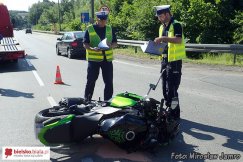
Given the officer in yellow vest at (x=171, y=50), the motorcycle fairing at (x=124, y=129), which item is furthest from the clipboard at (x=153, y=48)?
the motorcycle fairing at (x=124, y=129)

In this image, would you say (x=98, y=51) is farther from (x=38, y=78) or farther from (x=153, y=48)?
(x=38, y=78)

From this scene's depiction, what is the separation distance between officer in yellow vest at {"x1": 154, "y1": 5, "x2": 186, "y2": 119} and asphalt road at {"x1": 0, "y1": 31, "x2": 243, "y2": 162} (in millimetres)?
782

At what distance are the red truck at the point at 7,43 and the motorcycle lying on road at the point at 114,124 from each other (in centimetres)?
762

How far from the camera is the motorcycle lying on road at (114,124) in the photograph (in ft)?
16.1

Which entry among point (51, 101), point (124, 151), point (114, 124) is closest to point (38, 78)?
point (51, 101)

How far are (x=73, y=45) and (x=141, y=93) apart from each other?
35.4 ft

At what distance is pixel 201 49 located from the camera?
16672 millimetres

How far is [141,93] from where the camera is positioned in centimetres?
958

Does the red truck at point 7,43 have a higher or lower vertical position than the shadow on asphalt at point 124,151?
higher

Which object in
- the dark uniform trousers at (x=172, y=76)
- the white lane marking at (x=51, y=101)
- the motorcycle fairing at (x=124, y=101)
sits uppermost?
the dark uniform trousers at (x=172, y=76)

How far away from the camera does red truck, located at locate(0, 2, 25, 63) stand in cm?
1521

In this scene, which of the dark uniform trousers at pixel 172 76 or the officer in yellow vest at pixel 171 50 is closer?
the officer in yellow vest at pixel 171 50

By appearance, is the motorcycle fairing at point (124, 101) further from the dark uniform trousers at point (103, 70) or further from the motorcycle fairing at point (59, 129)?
the dark uniform trousers at point (103, 70)

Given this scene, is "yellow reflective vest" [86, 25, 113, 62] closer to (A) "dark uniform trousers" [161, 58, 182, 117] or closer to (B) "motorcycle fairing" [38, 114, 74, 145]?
(A) "dark uniform trousers" [161, 58, 182, 117]
